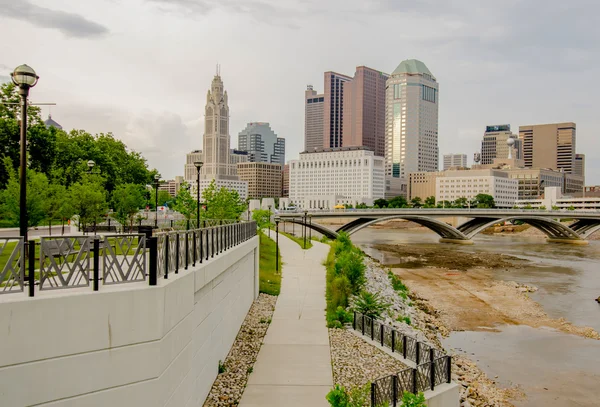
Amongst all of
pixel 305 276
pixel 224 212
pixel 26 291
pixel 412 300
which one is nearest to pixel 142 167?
pixel 224 212

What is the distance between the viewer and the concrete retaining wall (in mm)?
6871

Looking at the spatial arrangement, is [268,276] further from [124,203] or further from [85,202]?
[124,203]

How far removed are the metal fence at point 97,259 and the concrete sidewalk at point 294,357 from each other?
422cm

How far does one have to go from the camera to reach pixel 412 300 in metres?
34.3

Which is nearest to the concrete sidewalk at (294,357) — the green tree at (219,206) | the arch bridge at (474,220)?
the green tree at (219,206)

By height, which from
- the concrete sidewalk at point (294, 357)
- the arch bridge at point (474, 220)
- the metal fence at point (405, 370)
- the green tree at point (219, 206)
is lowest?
the concrete sidewalk at point (294, 357)

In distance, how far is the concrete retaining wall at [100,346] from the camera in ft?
22.5

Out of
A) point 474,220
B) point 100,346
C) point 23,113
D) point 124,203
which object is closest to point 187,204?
point 124,203

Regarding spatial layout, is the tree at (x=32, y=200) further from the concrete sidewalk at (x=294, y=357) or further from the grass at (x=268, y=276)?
the grass at (x=268, y=276)

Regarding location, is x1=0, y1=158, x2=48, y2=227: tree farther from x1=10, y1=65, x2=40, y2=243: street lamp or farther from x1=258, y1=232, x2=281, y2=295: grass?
x1=258, y1=232, x2=281, y2=295: grass

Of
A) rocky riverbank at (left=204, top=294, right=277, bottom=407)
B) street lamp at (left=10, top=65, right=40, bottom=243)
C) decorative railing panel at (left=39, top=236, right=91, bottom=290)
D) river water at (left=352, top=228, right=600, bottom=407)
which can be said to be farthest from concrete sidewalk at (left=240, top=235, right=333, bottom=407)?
river water at (left=352, top=228, right=600, bottom=407)

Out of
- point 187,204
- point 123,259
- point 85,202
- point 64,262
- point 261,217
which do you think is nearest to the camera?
point 64,262

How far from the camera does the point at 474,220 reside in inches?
3893

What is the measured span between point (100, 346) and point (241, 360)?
916cm
